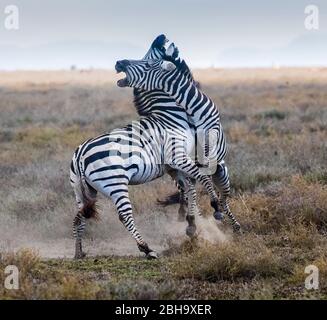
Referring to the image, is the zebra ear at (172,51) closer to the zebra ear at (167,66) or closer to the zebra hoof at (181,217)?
the zebra ear at (167,66)

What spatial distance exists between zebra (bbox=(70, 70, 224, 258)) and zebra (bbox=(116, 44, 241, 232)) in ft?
0.98

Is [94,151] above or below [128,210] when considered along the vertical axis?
above

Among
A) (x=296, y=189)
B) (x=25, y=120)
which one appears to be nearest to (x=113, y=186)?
(x=296, y=189)

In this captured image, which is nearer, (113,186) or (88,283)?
(88,283)

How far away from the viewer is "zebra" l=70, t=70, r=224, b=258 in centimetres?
841

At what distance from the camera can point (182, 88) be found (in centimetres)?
941

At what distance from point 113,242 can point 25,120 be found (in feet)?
50.8

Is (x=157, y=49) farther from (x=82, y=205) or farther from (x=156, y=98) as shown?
(x=82, y=205)

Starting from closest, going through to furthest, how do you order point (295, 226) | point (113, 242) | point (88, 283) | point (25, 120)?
point (88, 283)
point (295, 226)
point (113, 242)
point (25, 120)

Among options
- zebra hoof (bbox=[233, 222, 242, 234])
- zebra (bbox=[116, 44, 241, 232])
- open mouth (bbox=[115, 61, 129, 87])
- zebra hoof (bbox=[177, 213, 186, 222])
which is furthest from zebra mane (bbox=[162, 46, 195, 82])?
zebra hoof (bbox=[233, 222, 242, 234])

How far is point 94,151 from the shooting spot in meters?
8.52

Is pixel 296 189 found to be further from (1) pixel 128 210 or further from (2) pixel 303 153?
(2) pixel 303 153

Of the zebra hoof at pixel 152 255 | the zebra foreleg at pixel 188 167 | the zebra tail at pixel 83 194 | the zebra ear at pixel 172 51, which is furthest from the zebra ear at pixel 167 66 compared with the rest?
the zebra hoof at pixel 152 255

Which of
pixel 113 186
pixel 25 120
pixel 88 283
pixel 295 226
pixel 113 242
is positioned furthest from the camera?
pixel 25 120
